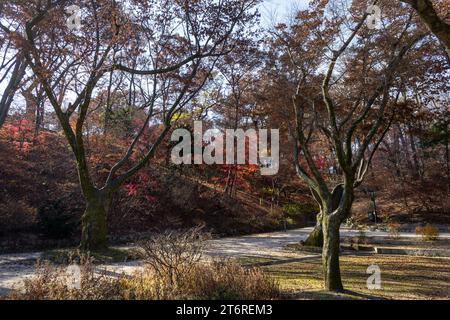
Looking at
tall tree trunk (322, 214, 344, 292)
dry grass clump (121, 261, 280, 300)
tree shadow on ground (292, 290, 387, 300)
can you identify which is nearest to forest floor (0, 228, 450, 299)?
tree shadow on ground (292, 290, 387, 300)

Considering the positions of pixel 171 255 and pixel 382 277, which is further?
pixel 382 277

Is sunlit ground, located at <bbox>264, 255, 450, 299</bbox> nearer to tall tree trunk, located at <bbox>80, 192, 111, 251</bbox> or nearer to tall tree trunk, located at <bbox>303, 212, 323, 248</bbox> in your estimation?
tall tree trunk, located at <bbox>303, 212, 323, 248</bbox>

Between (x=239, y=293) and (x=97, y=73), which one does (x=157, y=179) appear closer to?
(x=97, y=73)

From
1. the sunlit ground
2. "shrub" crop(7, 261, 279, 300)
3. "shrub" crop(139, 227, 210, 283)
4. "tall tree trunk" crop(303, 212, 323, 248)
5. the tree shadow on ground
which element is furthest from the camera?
"tall tree trunk" crop(303, 212, 323, 248)

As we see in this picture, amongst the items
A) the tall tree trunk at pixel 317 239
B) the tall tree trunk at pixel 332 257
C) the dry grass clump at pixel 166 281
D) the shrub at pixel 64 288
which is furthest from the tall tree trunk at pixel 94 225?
the tall tree trunk at pixel 317 239

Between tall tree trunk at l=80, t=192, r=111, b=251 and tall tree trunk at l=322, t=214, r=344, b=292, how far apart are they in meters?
6.31

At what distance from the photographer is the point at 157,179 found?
18125 mm

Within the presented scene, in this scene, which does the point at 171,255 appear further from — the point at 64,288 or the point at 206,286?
the point at 64,288

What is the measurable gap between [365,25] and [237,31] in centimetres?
387

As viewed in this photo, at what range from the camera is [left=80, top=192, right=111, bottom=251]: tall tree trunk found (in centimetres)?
1017

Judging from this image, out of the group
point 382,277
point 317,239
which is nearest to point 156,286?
point 382,277

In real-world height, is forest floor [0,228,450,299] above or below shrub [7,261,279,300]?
below

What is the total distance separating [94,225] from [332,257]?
657 centimetres

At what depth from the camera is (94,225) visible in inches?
404
